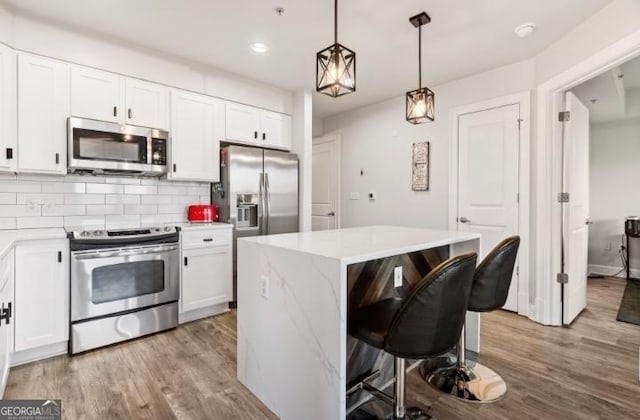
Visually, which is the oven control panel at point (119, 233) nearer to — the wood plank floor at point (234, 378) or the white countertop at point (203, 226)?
the white countertop at point (203, 226)

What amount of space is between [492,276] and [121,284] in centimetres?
274

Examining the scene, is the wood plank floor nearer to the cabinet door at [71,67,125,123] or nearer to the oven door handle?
the oven door handle

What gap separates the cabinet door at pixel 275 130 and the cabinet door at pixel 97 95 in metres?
1.50

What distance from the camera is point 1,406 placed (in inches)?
65.3

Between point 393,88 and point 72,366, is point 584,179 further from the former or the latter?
point 72,366

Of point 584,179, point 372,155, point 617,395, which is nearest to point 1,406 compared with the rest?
point 617,395

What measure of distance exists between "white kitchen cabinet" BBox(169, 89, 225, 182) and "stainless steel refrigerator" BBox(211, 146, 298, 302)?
5.6 inches

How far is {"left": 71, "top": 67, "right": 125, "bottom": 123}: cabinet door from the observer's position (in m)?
2.74

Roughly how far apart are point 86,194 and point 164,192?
68 cm

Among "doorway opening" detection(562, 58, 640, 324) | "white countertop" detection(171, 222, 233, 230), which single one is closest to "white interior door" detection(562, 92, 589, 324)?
"doorway opening" detection(562, 58, 640, 324)

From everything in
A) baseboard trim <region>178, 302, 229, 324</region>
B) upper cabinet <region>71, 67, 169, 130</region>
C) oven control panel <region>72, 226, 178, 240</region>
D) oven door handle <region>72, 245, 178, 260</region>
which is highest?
upper cabinet <region>71, 67, 169, 130</region>

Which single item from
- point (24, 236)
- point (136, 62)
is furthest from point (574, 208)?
point (24, 236)

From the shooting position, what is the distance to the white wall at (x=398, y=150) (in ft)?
11.7

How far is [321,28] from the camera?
108 inches
